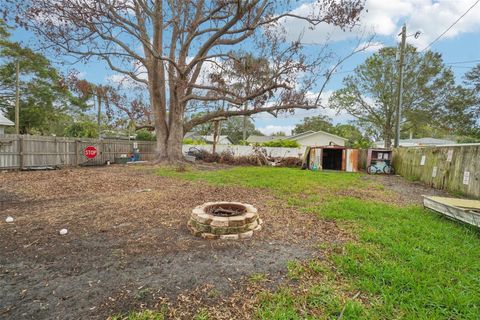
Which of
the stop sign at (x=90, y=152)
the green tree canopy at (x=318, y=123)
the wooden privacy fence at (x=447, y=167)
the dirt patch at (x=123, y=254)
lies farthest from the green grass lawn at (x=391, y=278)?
the green tree canopy at (x=318, y=123)

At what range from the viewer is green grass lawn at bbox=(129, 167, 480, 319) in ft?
5.35

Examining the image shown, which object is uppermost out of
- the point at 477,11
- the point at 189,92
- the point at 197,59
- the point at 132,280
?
the point at 477,11

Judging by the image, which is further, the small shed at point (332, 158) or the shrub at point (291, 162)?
the shrub at point (291, 162)

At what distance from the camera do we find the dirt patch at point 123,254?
5.74 ft

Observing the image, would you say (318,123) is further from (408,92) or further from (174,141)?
(174,141)

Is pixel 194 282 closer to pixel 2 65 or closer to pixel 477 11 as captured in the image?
pixel 477 11

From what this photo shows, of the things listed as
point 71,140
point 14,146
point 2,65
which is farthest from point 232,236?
point 2,65

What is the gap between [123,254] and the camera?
242cm

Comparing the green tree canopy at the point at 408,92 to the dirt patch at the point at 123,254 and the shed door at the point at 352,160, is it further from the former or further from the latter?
the dirt patch at the point at 123,254

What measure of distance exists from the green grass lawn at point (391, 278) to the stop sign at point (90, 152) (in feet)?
39.9

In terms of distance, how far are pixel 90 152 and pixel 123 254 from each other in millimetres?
11162

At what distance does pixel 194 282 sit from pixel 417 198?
539cm

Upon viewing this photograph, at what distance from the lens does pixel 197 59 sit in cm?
968

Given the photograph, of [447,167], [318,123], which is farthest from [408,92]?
[318,123]
